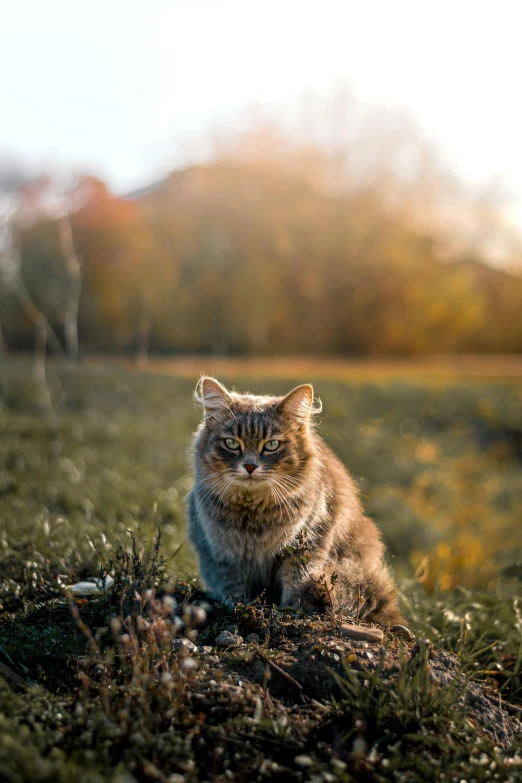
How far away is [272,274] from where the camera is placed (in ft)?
75.8

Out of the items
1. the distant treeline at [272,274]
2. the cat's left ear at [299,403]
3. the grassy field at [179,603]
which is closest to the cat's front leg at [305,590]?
the grassy field at [179,603]

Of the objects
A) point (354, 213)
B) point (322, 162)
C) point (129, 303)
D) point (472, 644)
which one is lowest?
point (472, 644)

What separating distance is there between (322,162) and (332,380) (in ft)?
40.0

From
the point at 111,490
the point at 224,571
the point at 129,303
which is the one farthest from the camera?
the point at 129,303

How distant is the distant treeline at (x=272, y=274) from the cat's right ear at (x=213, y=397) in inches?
476

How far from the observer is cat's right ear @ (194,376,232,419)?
157 inches

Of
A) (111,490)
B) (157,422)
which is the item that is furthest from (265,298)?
(111,490)

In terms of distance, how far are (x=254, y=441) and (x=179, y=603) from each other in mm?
1030

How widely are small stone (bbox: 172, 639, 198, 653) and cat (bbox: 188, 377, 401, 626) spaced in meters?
0.53

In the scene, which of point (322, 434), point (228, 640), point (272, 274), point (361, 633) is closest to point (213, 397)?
point (322, 434)

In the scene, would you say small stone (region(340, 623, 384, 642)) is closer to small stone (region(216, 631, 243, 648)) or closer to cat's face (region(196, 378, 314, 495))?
small stone (region(216, 631, 243, 648))

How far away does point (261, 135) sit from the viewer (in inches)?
1065

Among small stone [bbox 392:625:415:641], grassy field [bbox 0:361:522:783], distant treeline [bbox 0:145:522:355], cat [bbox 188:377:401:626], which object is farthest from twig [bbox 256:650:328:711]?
distant treeline [bbox 0:145:522:355]

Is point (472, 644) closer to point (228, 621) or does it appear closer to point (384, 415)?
point (228, 621)
